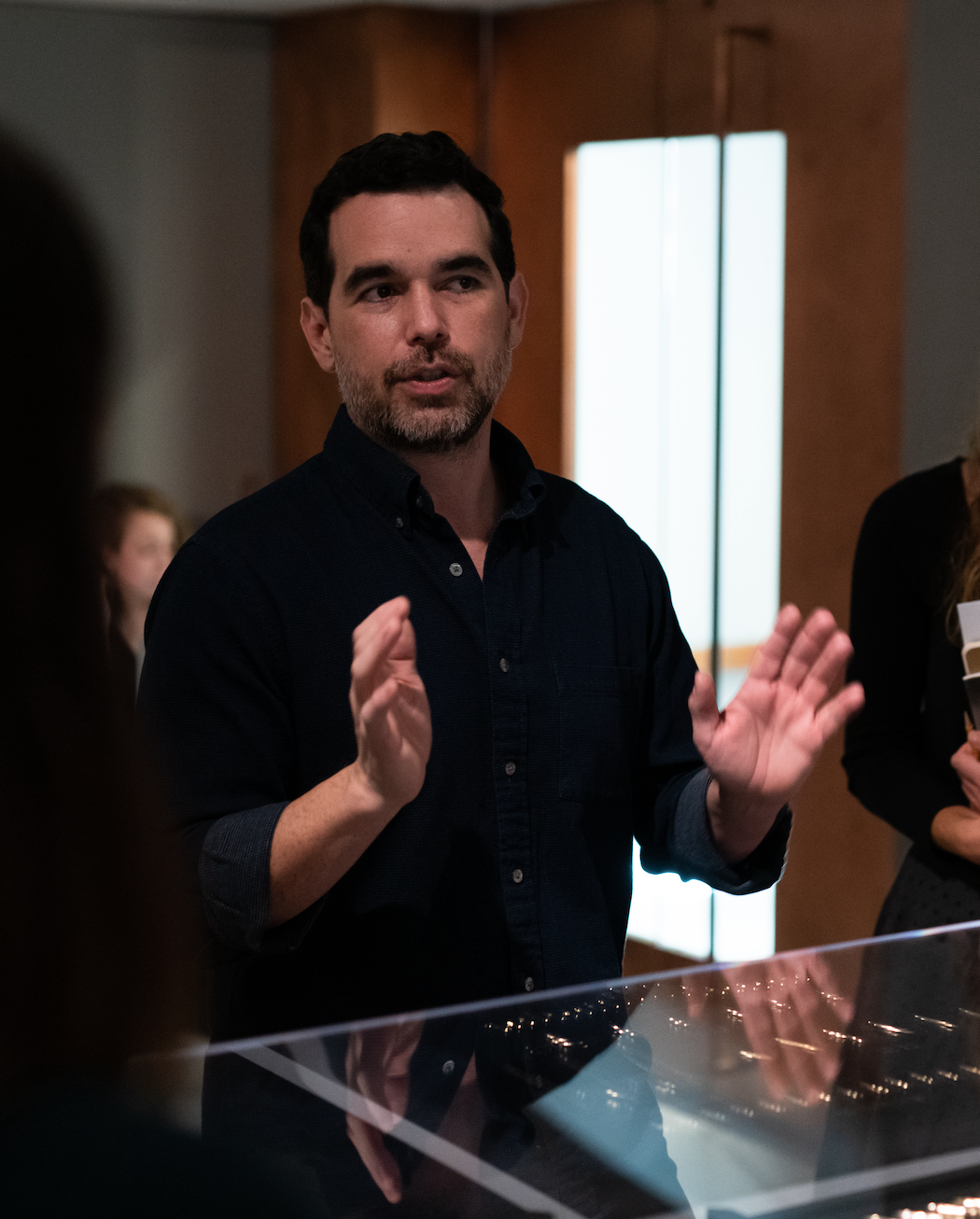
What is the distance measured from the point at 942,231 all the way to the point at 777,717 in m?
2.16

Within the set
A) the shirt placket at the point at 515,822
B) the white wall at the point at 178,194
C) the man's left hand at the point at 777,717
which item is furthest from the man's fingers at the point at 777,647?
the white wall at the point at 178,194

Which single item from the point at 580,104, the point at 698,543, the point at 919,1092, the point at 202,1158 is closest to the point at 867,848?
the point at 698,543

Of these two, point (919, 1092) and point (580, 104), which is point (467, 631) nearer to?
point (919, 1092)

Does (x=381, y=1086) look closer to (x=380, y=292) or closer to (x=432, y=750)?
(x=432, y=750)

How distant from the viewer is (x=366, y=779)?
1.35 meters

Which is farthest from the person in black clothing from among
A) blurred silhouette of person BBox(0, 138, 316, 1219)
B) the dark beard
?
blurred silhouette of person BBox(0, 138, 316, 1219)

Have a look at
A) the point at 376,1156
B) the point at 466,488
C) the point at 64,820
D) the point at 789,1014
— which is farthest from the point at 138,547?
the point at 64,820

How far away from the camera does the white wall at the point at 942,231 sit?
3311mm

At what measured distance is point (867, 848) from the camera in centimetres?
352

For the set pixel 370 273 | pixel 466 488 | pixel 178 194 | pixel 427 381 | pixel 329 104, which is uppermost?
pixel 329 104

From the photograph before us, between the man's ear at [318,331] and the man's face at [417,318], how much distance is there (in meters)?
0.05

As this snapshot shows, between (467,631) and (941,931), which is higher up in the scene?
(467,631)

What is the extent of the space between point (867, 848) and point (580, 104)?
196 centimetres

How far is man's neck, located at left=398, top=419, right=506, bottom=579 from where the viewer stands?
1.68m
